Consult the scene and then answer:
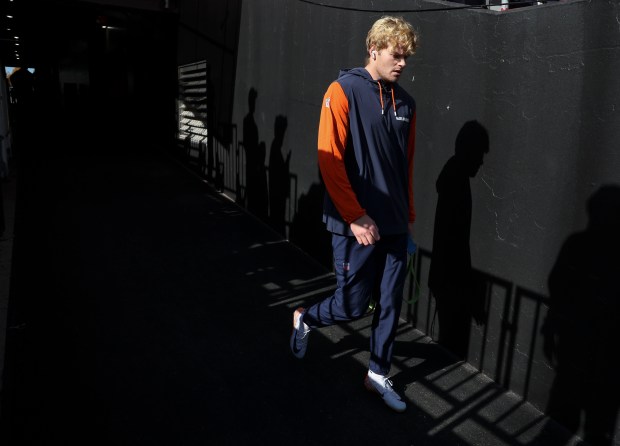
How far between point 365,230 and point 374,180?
0.35 m

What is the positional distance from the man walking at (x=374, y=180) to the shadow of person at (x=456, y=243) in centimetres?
49

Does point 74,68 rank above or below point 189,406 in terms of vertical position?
above

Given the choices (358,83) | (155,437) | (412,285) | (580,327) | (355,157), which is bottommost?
(155,437)

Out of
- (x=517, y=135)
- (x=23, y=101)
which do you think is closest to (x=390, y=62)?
(x=517, y=135)

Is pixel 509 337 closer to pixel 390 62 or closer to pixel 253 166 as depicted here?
pixel 390 62

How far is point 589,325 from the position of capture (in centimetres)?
274

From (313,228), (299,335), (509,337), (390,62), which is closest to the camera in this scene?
(390,62)

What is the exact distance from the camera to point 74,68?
28562 millimetres

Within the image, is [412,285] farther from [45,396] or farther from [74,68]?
[74,68]

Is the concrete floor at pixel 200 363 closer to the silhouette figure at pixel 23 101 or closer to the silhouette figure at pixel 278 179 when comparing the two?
the silhouette figure at pixel 278 179

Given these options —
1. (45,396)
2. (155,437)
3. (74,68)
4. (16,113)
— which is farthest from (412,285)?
(74,68)

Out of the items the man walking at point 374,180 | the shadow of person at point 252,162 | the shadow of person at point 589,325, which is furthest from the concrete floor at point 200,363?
the shadow of person at point 252,162

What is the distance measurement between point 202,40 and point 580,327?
889cm

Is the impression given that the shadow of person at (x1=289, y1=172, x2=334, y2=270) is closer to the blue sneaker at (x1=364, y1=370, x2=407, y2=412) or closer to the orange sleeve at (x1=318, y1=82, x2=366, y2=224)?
the blue sneaker at (x1=364, y1=370, x2=407, y2=412)
